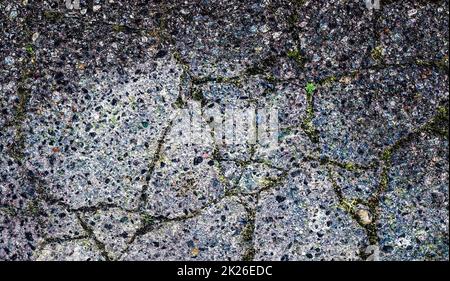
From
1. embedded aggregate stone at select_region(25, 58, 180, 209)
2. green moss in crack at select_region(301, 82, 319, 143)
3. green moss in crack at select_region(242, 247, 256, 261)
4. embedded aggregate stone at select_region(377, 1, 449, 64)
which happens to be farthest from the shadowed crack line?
embedded aggregate stone at select_region(377, 1, 449, 64)

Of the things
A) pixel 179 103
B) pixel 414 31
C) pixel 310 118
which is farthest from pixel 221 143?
pixel 414 31

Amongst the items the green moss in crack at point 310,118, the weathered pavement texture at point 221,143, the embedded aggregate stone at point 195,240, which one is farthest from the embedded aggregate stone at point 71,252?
the green moss in crack at point 310,118

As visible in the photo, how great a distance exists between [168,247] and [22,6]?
1.33 metres

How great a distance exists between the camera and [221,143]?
2.92 metres

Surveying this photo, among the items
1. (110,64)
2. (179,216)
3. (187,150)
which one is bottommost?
(179,216)

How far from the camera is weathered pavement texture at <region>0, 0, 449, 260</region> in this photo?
114 inches

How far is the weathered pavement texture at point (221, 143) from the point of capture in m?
2.89

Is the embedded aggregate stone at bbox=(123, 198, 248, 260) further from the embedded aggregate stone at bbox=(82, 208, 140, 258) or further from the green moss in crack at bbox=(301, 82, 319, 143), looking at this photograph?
the green moss in crack at bbox=(301, 82, 319, 143)

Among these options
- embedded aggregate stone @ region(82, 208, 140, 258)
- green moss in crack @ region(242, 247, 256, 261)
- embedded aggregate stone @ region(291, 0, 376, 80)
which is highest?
embedded aggregate stone @ region(291, 0, 376, 80)

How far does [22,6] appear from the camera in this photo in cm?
298

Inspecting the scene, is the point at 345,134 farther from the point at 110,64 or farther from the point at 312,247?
the point at 110,64

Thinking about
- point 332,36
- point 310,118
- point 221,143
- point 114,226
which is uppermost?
point 332,36

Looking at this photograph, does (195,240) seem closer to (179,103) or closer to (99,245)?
(99,245)
